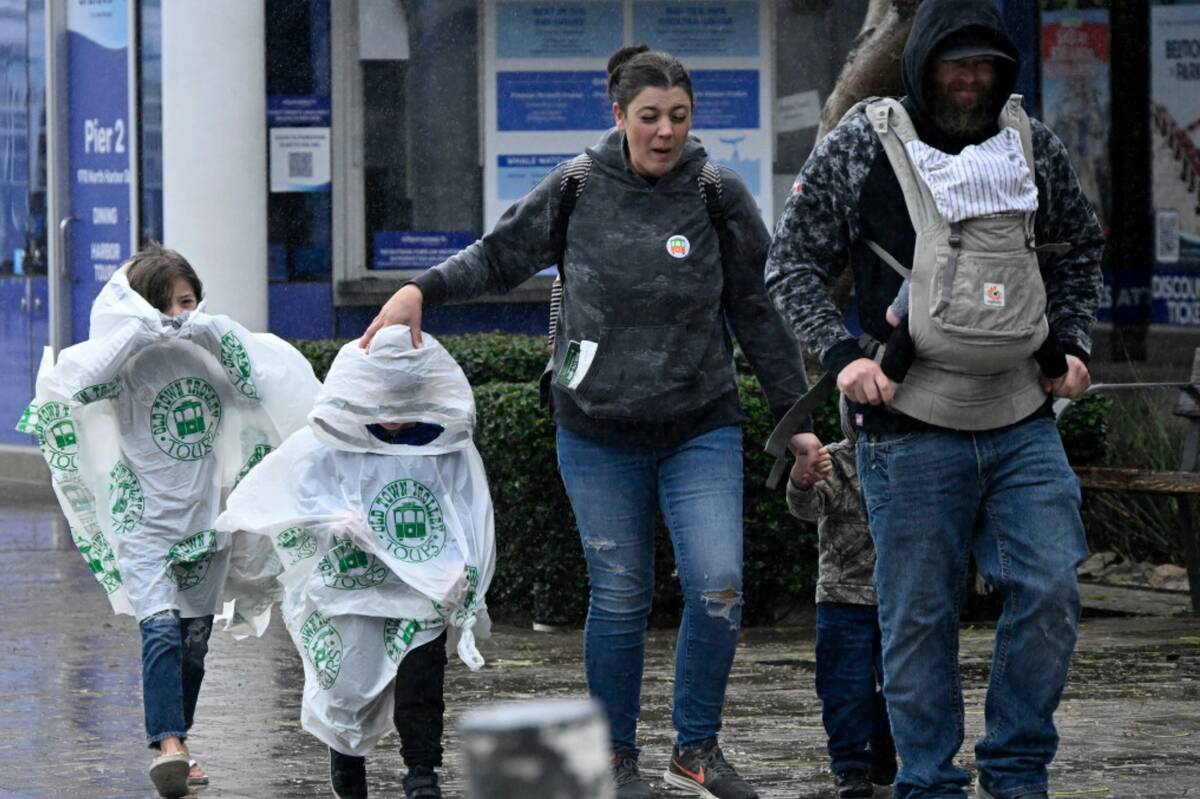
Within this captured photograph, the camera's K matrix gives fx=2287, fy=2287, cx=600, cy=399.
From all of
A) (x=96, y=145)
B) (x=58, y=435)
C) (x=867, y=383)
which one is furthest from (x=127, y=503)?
(x=96, y=145)

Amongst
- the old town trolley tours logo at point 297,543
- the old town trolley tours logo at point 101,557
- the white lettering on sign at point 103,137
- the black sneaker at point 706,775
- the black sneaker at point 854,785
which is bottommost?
the black sneaker at point 854,785

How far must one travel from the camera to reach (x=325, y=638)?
5.70 metres

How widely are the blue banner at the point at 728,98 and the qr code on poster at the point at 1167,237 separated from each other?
238cm

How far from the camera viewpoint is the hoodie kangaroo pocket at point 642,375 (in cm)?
549

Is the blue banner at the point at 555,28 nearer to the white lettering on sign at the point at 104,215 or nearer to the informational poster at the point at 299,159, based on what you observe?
the informational poster at the point at 299,159

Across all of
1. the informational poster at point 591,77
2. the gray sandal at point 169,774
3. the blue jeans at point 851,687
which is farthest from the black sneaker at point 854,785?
the informational poster at point 591,77

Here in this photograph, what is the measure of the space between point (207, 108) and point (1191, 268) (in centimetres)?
562

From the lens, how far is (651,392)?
549cm

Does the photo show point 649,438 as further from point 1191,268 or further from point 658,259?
point 1191,268

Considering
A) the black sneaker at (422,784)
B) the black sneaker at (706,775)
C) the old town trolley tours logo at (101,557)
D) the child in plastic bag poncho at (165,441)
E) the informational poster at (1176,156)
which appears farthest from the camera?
the informational poster at (1176,156)

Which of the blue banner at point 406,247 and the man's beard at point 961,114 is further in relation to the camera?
the blue banner at point 406,247

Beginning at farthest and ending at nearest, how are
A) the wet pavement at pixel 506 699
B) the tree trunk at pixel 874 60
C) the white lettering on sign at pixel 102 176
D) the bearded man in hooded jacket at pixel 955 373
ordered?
the white lettering on sign at pixel 102 176 < the tree trunk at pixel 874 60 < the wet pavement at pixel 506 699 < the bearded man in hooded jacket at pixel 955 373

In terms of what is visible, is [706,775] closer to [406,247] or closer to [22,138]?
[406,247]

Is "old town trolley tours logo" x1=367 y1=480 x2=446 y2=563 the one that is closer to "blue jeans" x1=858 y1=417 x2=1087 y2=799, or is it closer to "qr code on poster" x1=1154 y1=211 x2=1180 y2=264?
"blue jeans" x1=858 y1=417 x2=1087 y2=799
